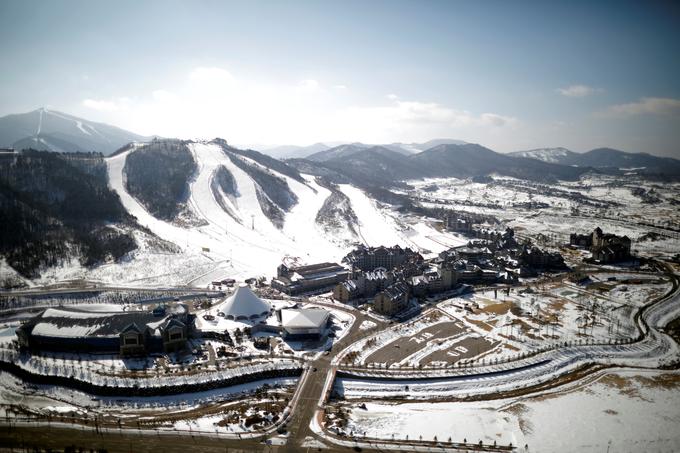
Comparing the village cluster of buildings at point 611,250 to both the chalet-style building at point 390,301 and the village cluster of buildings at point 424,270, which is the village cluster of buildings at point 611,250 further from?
the chalet-style building at point 390,301

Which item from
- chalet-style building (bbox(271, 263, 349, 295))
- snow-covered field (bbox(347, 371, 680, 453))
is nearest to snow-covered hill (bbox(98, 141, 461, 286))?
chalet-style building (bbox(271, 263, 349, 295))

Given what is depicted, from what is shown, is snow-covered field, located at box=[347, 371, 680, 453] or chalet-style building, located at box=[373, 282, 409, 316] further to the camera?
chalet-style building, located at box=[373, 282, 409, 316]

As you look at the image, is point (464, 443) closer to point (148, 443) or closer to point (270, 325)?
point (148, 443)

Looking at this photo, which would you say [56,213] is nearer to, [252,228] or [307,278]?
[252,228]

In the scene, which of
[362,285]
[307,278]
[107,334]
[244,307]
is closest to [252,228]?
[307,278]

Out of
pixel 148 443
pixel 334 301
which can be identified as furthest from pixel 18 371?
pixel 334 301

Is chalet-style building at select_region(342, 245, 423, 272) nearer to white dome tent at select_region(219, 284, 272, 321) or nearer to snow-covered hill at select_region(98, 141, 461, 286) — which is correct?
snow-covered hill at select_region(98, 141, 461, 286)

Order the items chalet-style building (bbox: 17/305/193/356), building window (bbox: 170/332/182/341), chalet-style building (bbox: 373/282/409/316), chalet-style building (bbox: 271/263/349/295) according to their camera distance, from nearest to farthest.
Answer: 1. chalet-style building (bbox: 17/305/193/356)
2. building window (bbox: 170/332/182/341)
3. chalet-style building (bbox: 373/282/409/316)
4. chalet-style building (bbox: 271/263/349/295)
